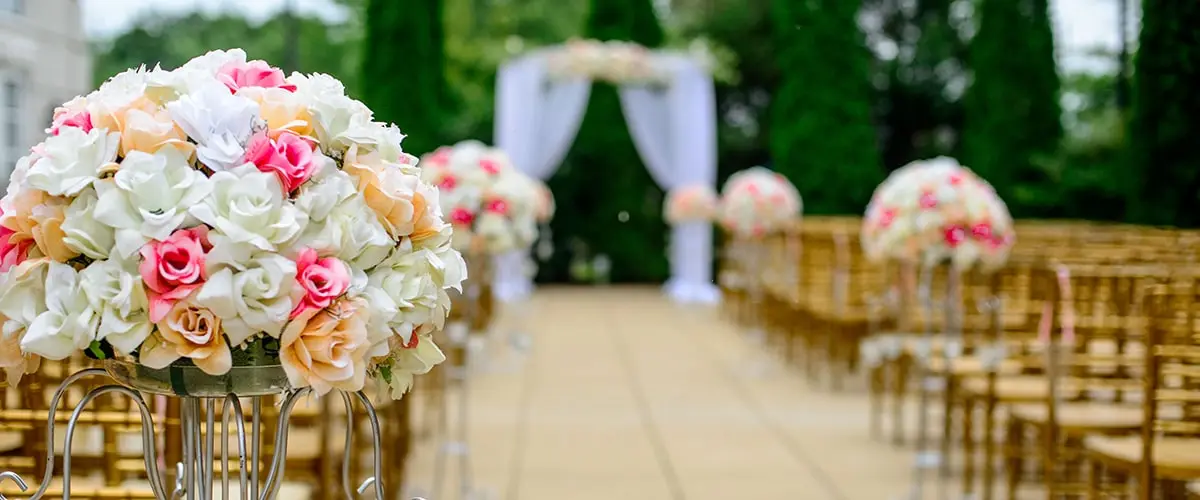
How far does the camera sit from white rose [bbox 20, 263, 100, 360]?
58.2 inches

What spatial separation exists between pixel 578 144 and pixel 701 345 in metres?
5.93

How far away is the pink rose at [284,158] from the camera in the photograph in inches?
60.4

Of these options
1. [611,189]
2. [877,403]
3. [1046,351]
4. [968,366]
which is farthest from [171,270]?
[611,189]

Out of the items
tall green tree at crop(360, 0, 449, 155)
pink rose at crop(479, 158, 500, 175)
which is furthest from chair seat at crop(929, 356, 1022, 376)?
tall green tree at crop(360, 0, 449, 155)

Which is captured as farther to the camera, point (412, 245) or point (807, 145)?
point (807, 145)

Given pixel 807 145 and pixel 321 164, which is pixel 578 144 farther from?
pixel 321 164

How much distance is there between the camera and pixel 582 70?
1368 cm

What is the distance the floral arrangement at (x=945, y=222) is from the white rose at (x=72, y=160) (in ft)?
13.8

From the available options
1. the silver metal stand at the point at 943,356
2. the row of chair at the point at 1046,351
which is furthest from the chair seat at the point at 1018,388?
the silver metal stand at the point at 943,356

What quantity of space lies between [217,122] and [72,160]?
0.17m

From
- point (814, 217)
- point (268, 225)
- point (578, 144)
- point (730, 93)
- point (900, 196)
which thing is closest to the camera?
point (268, 225)

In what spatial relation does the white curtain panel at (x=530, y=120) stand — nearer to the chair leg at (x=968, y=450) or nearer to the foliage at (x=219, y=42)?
the chair leg at (x=968, y=450)

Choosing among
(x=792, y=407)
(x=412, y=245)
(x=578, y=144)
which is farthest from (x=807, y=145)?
(x=412, y=245)

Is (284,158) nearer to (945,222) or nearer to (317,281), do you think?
(317,281)
